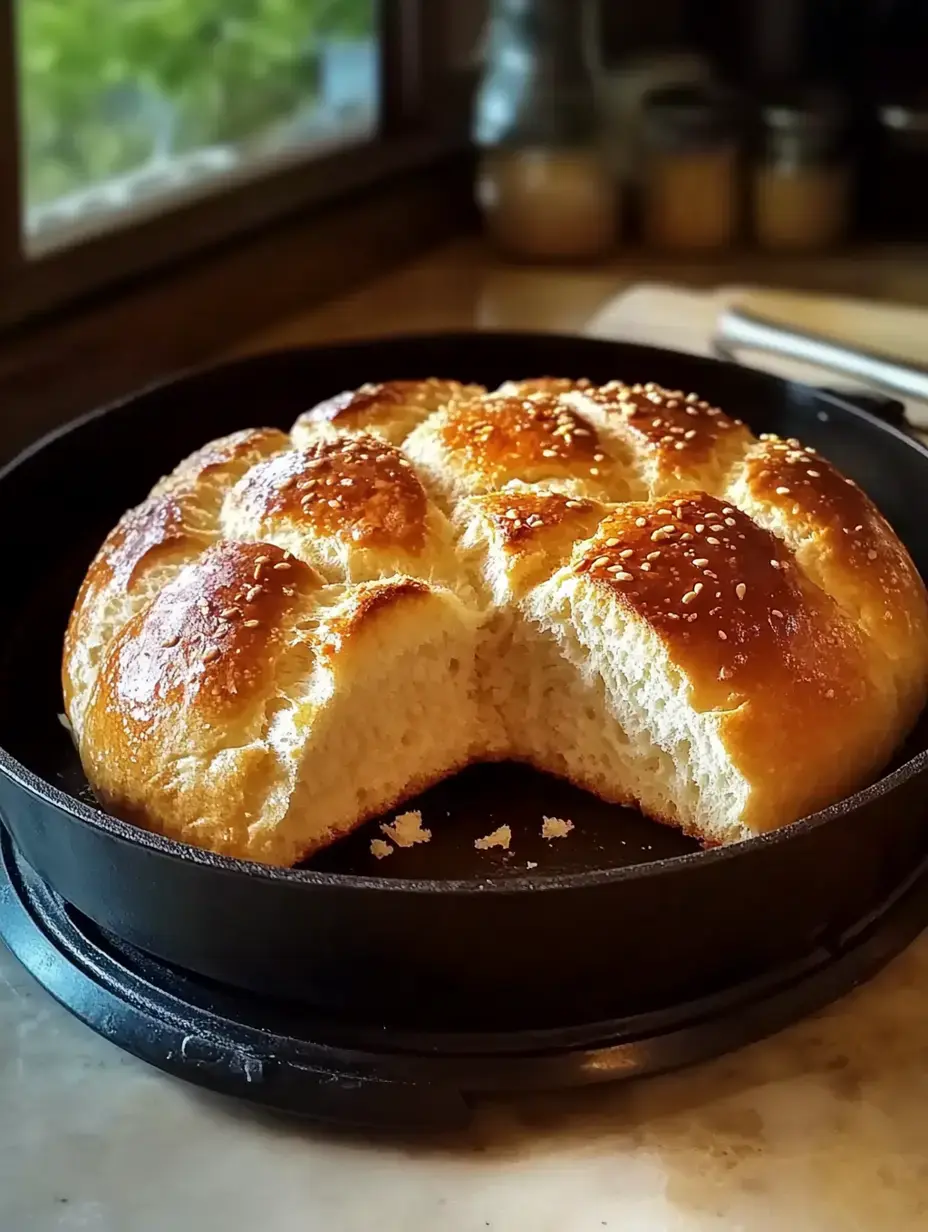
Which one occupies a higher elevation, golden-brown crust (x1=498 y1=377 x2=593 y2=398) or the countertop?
golden-brown crust (x1=498 y1=377 x2=593 y2=398)

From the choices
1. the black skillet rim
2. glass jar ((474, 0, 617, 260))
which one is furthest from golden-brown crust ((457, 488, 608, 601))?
glass jar ((474, 0, 617, 260))

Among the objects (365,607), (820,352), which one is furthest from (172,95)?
(365,607)

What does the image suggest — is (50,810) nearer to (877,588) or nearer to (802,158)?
(877,588)

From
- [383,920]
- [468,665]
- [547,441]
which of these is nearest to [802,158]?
[547,441]

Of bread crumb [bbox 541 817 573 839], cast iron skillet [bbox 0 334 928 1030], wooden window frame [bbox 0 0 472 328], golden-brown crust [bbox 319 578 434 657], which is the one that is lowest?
bread crumb [bbox 541 817 573 839]

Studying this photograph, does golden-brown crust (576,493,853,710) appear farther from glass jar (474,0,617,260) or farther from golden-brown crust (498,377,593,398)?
glass jar (474,0,617,260)

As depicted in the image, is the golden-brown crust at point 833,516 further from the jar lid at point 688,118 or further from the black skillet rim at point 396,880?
the jar lid at point 688,118
